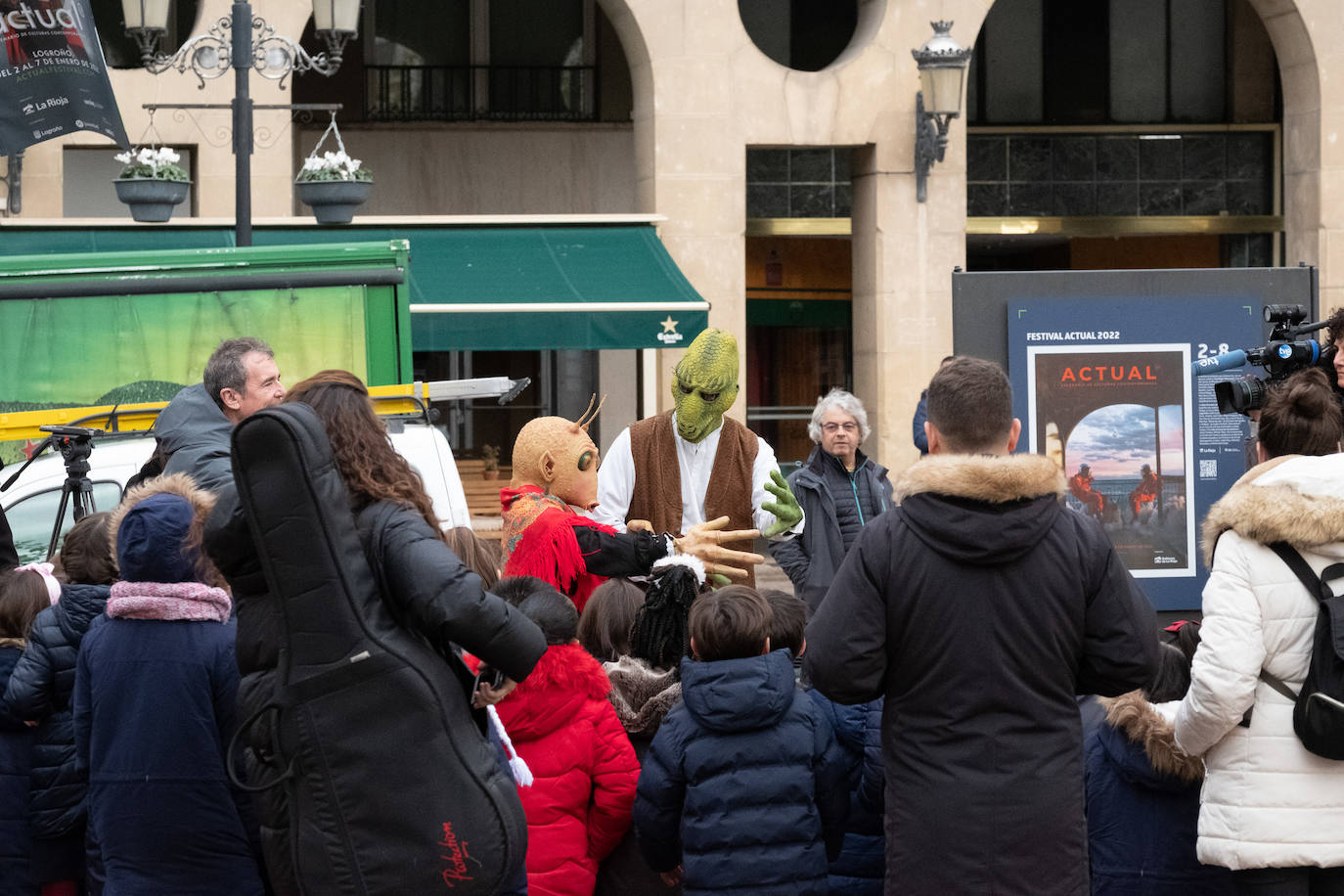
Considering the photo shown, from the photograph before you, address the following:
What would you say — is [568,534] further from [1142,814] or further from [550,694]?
[1142,814]

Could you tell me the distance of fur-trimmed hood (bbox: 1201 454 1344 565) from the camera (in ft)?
13.4

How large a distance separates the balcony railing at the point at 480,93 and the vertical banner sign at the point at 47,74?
9.10 m

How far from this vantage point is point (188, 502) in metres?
4.44

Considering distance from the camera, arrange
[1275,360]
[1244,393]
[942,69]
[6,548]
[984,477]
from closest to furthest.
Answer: [984,477] → [6,548] → [1244,393] → [1275,360] → [942,69]

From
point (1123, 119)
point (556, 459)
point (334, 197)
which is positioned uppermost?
point (1123, 119)

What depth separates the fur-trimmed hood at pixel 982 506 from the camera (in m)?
3.72

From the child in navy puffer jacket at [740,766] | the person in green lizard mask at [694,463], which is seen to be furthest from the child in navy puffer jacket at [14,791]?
the person in green lizard mask at [694,463]

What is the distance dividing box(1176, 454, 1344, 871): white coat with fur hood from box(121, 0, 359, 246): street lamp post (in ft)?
27.0

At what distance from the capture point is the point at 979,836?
147 inches

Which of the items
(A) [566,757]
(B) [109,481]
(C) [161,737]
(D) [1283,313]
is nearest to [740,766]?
(A) [566,757]

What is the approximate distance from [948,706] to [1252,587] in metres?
0.90

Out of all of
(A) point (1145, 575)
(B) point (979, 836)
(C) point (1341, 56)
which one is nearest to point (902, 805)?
(B) point (979, 836)

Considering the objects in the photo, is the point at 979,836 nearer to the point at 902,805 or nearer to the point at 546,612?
the point at 902,805

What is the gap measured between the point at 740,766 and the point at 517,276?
34.3 feet
